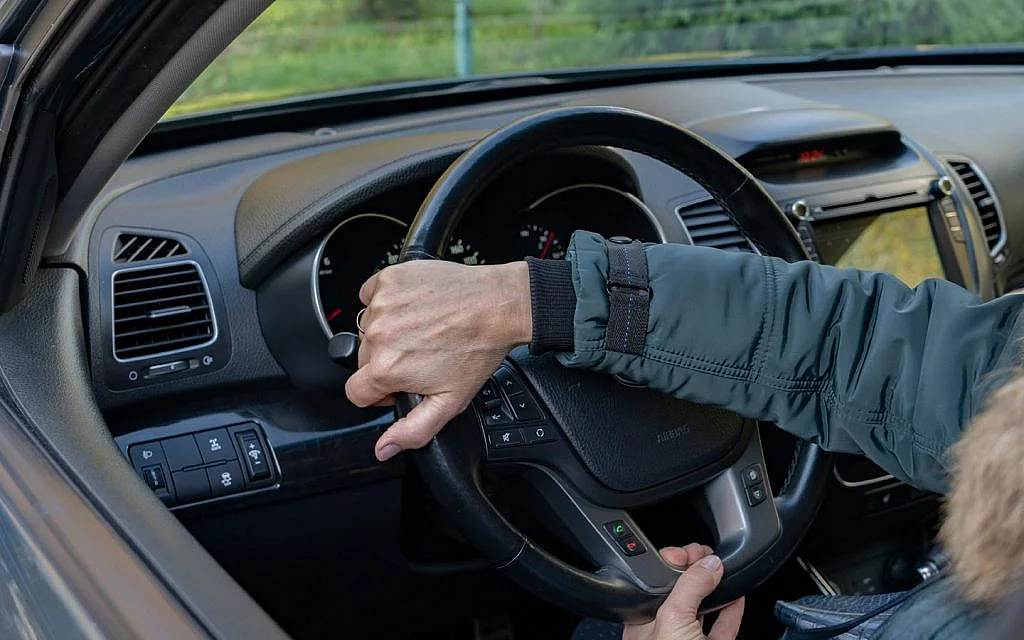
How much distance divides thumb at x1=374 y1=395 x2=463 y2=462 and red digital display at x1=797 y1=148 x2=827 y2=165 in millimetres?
1351

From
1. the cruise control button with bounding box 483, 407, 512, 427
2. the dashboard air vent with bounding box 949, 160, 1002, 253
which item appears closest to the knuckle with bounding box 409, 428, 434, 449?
the cruise control button with bounding box 483, 407, 512, 427

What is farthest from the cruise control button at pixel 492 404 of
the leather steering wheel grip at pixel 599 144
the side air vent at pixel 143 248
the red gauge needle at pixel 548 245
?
the side air vent at pixel 143 248

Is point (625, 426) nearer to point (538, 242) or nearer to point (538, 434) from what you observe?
point (538, 434)

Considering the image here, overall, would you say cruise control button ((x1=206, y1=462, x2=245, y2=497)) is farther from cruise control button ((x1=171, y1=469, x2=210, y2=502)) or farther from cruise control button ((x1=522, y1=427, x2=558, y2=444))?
cruise control button ((x1=522, y1=427, x2=558, y2=444))

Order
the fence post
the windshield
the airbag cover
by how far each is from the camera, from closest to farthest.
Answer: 1. the airbag cover
2. the windshield
3. the fence post

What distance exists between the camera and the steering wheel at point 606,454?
144cm

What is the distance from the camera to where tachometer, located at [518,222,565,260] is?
77.6 inches

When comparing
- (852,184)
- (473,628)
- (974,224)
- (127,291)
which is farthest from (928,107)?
(127,291)

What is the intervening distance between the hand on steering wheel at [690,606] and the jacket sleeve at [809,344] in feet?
0.76

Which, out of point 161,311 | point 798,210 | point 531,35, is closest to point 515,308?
point 161,311

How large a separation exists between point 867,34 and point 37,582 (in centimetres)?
374

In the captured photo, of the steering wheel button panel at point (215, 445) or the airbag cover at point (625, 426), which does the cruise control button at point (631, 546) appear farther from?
the steering wheel button panel at point (215, 445)

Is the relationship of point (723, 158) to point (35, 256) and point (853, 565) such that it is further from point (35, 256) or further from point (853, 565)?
point (853, 565)

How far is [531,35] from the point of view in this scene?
9.27 m
